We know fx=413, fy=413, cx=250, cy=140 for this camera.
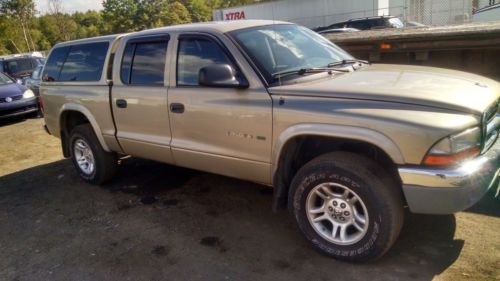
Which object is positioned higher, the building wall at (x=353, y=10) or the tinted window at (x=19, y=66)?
the building wall at (x=353, y=10)

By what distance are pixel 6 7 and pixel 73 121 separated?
34.9 metres

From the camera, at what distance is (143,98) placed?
4348 millimetres

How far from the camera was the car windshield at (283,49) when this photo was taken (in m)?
3.60

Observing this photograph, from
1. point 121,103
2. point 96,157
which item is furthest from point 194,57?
point 96,157

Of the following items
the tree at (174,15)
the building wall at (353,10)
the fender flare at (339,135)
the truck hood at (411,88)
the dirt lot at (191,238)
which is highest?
the tree at (174,15)

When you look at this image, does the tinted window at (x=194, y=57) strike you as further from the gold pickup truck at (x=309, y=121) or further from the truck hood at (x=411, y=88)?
the truck hood at (x=411, y=88)

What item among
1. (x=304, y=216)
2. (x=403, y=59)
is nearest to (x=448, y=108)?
(x=304, y=216)

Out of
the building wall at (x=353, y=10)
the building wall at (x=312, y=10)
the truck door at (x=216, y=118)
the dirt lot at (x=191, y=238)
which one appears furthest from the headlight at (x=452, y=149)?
the building wall at (x=312, y=10)

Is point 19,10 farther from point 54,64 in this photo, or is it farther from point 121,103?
point 121,103

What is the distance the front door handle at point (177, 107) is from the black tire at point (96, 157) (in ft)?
5.33

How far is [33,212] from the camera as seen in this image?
15.7 feet

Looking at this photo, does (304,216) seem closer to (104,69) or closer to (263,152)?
(263,152)

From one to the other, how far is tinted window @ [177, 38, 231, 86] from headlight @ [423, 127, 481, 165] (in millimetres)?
1962

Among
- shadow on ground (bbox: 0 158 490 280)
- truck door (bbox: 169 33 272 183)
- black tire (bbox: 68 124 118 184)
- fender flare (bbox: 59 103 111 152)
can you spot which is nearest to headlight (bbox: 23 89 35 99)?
shadow on ground (bbox: 0 158 490 280)
